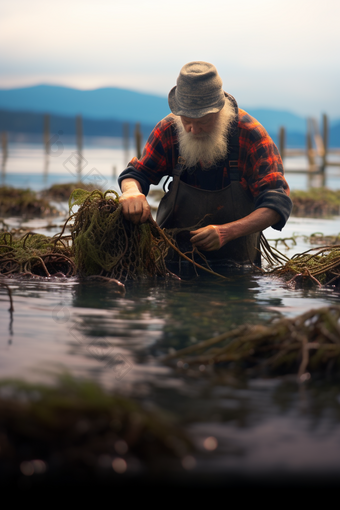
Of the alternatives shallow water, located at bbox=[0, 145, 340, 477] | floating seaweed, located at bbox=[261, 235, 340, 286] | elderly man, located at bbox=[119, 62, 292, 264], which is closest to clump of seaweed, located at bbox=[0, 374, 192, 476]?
shallow water, located at bbox=[0, 145, 340, 477]

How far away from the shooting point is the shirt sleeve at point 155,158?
5328 mm

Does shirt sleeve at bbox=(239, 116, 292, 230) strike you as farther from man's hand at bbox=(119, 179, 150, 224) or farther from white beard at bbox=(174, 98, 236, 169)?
man's hand at bbox=(119, 179, 150, 224)

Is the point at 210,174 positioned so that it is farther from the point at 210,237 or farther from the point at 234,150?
the point at 210,237

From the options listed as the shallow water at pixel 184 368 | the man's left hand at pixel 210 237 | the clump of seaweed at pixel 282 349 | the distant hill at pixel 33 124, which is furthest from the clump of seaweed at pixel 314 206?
the distant hill at pixel 33 124

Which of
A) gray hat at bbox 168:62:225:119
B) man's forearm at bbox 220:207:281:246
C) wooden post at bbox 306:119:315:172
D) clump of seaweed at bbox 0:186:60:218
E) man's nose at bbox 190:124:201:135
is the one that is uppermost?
wooden post at bbox 306:119:315:172

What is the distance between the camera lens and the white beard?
5.00 metres

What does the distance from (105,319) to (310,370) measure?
135cm

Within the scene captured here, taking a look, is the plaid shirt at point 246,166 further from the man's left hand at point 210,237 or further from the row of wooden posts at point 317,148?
the row of wooden posts at point 317,148

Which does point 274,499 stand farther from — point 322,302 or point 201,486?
point 322,302

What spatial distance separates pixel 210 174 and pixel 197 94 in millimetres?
784

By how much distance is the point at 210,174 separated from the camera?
17.4 feet

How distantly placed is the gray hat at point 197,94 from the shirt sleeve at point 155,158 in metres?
0.47

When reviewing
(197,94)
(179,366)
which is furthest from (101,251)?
(179,366)

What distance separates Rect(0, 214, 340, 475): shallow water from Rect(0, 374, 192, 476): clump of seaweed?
5.4 inches
